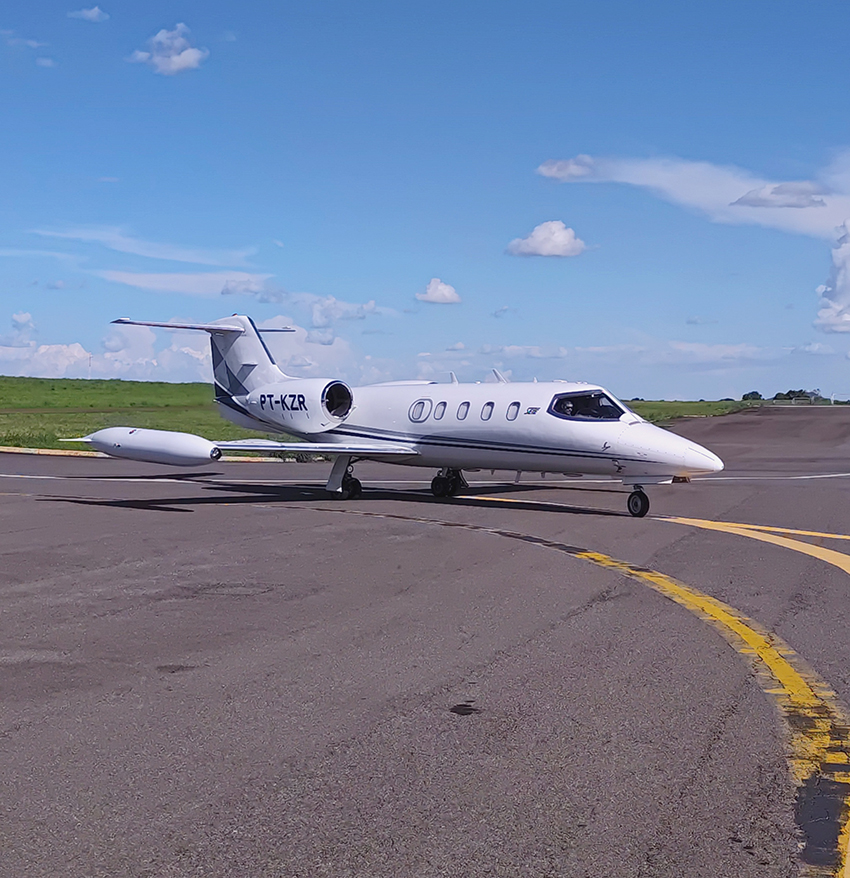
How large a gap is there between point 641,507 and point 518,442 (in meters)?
3.45

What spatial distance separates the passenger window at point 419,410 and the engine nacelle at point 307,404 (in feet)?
6.51

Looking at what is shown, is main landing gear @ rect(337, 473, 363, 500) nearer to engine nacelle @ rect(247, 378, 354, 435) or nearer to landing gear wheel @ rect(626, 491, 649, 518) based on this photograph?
engine nacelle @ rect(247, 378, 354, 435)

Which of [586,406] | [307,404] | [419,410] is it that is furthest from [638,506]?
[307,404]

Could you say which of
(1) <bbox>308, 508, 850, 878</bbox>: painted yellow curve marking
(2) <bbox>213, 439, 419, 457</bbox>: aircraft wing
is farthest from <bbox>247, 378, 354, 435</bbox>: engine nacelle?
(1) <bbox>308, 508, 850, 878</bbox>: painted yellow curve marking

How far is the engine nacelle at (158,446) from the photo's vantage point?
2180 cm

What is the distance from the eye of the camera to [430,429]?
2408 cm

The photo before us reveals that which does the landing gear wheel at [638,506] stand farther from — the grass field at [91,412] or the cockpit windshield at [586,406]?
the grass field at [91,412]

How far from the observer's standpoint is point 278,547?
14.8 meters

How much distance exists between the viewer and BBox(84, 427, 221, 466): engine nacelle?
2180 centimetres

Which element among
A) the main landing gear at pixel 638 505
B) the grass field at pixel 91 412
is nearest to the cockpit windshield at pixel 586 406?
the main landing gear at pixel 638 505

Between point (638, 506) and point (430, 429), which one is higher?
point (430, 429)

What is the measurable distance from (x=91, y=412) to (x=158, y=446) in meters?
62.7

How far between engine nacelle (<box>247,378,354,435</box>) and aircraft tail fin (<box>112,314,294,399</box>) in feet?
3.16

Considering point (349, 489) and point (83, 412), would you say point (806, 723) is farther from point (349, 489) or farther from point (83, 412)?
point (83, 412)
